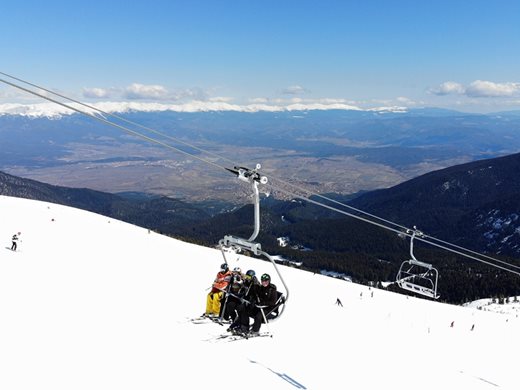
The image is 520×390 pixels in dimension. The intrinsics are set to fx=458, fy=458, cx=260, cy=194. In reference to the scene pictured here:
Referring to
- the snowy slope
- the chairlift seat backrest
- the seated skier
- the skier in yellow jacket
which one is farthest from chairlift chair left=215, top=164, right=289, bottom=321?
the snowy slope

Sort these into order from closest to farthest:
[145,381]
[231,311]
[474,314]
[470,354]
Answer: [145,381] → [231,311] → [470,354] → [474,314]

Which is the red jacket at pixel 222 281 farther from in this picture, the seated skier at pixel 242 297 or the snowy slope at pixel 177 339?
the snowy slope at pixel 177 339

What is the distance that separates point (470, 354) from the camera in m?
26.8

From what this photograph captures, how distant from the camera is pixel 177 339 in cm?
1625

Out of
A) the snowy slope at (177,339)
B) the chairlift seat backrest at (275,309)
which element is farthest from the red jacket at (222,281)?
the snowy slope at (177,339)

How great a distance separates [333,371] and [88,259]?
26.7 meters

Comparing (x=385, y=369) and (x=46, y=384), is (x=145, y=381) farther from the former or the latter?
(x=385, y=369)

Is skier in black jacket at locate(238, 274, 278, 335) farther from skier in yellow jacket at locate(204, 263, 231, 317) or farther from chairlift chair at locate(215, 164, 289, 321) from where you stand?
A: skier in yellow jacket at locate(204, 263, 231, 317)

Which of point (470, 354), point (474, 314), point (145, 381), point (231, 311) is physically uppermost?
point (231, 311)

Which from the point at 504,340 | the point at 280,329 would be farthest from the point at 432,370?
the point at 504,340

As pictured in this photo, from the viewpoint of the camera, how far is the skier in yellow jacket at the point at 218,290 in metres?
14.7

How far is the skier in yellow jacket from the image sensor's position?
1470 cm

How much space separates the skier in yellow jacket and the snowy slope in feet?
4.45

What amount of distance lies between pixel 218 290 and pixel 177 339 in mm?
2877
